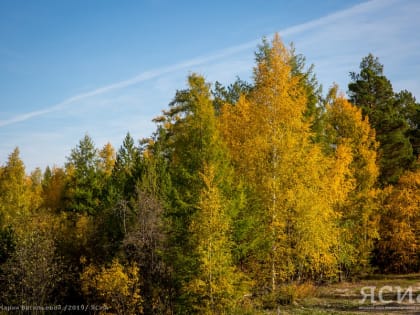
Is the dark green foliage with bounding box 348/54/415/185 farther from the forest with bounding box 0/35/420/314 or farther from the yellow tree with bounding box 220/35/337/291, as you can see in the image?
the yellow tree with bounding box 220/35/337/291

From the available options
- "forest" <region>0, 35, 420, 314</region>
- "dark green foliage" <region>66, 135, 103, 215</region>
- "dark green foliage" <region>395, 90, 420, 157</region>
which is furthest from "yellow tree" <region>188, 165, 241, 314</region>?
"dark green foliage" <region>395, 90, 420, 157</region>

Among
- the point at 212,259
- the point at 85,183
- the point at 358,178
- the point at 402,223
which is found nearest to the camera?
the point at 212,259

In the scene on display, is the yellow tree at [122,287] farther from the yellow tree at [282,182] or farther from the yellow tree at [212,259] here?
the yellow tree at [282,182]

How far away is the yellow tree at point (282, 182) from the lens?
63.0 ft

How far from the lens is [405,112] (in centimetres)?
4228

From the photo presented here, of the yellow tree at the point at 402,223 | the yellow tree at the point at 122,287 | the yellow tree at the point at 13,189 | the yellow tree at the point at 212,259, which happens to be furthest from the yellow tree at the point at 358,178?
the yellow tree at the point at 13,189

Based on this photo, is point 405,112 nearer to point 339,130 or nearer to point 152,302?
point 339,130

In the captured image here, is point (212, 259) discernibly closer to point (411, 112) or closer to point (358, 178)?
point (358, 178)

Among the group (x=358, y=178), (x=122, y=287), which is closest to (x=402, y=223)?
(x=358, y=178)

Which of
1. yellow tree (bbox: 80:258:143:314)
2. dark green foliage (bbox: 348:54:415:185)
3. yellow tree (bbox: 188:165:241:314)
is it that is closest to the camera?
yellow tree (bbox: 188:165:241:314)

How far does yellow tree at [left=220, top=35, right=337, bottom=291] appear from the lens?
19.2 metres

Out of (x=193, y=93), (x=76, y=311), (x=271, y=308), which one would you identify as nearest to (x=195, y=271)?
(x=271, y=308)

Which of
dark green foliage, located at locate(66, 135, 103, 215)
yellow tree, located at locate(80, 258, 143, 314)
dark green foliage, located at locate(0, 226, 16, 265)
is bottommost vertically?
yellow tree, located at locate(80, 258, 143, 314)

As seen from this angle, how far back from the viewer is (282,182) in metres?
20.0
